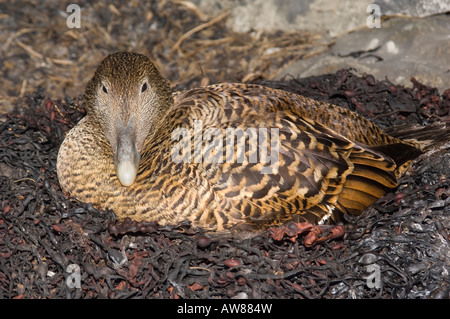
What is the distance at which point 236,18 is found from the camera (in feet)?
22.1

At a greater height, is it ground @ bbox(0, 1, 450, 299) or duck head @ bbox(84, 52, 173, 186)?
duck head @ bbox(84, 52, 173, 186)

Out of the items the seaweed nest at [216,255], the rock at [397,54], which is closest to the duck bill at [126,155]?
the seaweed nest at [216,255]

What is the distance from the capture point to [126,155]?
A: 143 inches

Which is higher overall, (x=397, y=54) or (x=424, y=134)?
(x=397, y=54)

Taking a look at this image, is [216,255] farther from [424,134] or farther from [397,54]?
[397,54]

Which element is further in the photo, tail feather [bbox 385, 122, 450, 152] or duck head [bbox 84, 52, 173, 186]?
tail feather [bbox 385, 122, 450, 152]

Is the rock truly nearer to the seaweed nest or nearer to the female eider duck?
the female eider duck

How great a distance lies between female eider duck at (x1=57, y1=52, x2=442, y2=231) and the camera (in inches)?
141

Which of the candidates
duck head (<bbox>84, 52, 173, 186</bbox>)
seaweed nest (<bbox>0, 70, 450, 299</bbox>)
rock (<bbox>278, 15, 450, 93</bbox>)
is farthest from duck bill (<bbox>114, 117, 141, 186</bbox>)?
rock (<bbox>278, 15, 450, 93</bbox>)

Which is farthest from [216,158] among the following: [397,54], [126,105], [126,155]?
[397,54]

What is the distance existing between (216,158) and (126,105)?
0.71m
